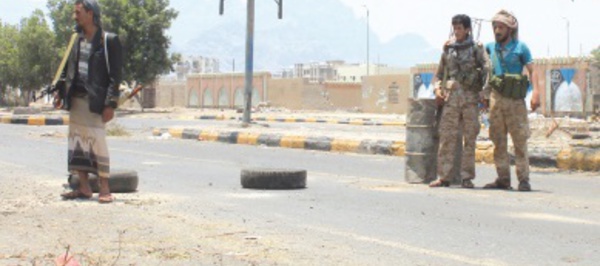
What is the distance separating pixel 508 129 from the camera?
29.9ft

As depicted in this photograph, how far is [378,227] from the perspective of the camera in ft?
20.5

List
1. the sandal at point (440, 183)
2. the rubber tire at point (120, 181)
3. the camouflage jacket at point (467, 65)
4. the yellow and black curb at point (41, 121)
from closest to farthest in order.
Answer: the rubber tire at point (120, 181), the camouflage jacket at point (467, 65), the sandal at point (440, 183), the yellow and black curb at point (41, 121)

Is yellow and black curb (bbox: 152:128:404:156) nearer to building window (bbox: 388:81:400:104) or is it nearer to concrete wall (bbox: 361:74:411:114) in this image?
concrete wall (bbox: 361:74:411:114)

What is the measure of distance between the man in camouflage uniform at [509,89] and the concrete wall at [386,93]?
48.7 meters

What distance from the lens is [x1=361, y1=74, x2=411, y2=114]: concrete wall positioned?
58750mm

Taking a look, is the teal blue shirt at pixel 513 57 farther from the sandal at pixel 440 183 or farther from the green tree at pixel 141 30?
the green tree at pixel 141 30

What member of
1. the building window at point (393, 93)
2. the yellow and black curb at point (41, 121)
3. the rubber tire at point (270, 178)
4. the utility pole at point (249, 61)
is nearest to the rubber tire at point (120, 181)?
the rubber tire at point (270, 178)

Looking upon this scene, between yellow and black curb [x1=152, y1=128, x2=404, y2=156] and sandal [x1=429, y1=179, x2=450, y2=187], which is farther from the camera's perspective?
yellow and black curb [x1=152, y1=128, x2=404, y2=156]

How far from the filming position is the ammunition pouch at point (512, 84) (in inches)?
349

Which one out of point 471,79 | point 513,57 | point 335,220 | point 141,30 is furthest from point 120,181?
point 141,30

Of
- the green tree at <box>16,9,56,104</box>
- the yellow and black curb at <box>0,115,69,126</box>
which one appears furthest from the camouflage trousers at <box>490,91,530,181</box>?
the green tree at <box>16,9,56,104</box>

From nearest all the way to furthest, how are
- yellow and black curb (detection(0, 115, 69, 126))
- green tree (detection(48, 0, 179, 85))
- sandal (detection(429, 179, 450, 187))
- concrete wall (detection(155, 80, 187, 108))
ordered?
sandal (detection(429, 179, 450, 187)) < yellow and black curb (detection(0, 115, 69, 126)) < green tree (detection(48, 0, 179, 85)) < concrete wall (detection(155, 80, 187, 108))

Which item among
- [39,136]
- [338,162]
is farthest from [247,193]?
[39,136]

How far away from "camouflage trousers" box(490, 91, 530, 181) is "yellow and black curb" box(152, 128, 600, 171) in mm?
3208
